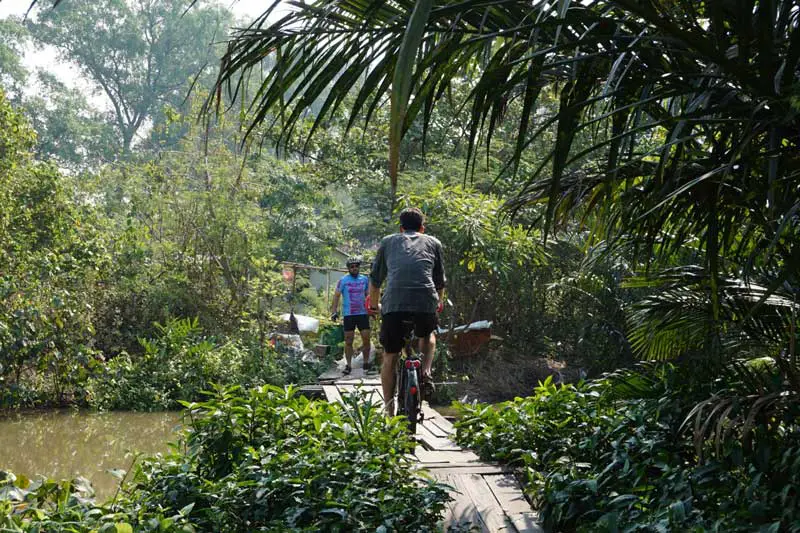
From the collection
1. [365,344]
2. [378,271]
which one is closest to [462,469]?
[378,271]

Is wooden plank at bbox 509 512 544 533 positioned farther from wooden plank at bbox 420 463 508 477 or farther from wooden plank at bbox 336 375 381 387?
wooden plank at bbox 336 375 381 387

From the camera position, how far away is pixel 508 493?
5203 mm

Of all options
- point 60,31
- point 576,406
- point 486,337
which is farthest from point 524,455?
point 60,31

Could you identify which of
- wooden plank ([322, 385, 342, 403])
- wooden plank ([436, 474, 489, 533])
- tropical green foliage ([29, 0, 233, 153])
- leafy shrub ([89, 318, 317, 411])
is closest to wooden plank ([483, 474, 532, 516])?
wooden plank ([436, 474, 489, 533])

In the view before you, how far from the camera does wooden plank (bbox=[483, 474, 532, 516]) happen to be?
487 cm

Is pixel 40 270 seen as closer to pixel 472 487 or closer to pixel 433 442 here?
pixel 433 442

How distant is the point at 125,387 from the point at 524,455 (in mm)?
8203

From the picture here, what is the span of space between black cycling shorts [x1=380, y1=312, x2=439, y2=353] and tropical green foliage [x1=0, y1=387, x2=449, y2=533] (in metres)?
0.95

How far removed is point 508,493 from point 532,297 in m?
9.20

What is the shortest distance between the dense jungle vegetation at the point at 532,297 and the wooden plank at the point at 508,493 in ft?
0.31

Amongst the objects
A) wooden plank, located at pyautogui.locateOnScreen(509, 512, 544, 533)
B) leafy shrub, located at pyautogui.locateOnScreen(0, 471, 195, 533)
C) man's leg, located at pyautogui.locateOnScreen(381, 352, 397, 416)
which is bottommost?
wooden plank, located at pyautogui.locateOnScreen(509, 512, 544, 533)

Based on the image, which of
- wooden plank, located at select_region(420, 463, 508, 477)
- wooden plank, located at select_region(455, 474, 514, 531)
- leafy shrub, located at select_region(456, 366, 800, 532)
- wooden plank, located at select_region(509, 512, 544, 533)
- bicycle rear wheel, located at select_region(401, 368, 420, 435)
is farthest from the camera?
bicycle rear wheel, located at select_region(401, 368, 420, 435)

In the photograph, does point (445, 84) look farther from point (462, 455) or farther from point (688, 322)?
point (462, 455)

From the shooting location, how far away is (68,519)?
4086 millimetres
